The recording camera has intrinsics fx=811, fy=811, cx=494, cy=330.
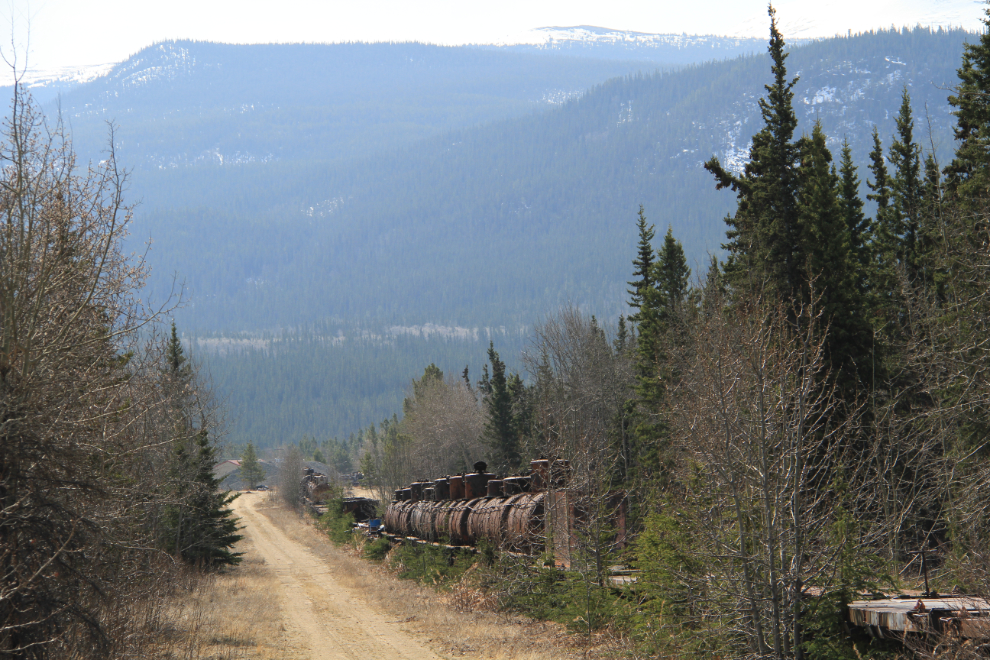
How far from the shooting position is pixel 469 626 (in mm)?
21172

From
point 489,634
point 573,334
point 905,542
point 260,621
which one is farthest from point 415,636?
point 573,334

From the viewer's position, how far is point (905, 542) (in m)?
27.0

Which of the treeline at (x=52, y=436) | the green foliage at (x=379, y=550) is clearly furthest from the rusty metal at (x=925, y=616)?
the green foliage at (x=379, y=550)

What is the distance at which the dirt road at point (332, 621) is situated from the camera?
63.1 feet

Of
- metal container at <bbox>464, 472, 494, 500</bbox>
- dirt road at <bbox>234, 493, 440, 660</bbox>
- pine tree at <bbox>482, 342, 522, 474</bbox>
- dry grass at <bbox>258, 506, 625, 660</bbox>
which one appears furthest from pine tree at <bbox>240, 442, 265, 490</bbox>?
metal container at <bbox>464, 472, 494, 500</bbox>

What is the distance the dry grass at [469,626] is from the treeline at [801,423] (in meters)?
0.96

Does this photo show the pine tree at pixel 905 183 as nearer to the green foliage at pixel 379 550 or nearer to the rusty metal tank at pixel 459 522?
the rusty metal tank at pixel 459 522

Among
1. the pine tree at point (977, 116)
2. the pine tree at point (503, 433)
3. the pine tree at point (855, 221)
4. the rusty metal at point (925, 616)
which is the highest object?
the pine tree at point (977, 116)

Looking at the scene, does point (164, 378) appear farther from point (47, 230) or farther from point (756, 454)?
point (756, 454)

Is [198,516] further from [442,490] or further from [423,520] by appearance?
[442,490]

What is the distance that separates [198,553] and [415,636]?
17.2 metres

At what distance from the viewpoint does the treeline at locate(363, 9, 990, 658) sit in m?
12.7

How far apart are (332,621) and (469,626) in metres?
4.94

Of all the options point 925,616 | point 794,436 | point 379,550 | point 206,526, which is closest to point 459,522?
point 206,526
